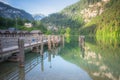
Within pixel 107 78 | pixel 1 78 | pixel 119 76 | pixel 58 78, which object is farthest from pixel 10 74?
pixel 119 76

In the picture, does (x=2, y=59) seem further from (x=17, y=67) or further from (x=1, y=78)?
(x=1, y=78)

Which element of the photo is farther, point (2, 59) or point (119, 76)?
point (2, 59)

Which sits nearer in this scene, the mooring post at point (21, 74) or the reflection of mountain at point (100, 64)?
the mooring post at point (21, 74)

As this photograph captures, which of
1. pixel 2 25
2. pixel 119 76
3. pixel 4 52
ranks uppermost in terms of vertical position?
pixel 2 25

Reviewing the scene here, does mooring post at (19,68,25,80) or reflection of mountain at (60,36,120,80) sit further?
reflection of mountain at (60,36,120,80)

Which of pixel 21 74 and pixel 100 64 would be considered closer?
pixel 21 74

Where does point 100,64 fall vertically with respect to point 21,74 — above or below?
below

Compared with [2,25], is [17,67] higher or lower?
lower

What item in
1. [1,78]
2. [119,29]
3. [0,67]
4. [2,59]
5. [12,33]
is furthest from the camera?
[119,29]

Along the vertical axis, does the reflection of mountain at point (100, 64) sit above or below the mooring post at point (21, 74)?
below

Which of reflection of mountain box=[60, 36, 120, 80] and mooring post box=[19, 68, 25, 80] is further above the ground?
mooring post box=[19, 68, 25, 80]

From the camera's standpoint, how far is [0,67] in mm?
19359

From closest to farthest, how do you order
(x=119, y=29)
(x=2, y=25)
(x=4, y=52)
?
(x=4, y=52) < (x=2, y=25) < (x=119, y=29)

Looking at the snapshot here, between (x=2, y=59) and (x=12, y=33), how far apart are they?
35.7 metres
